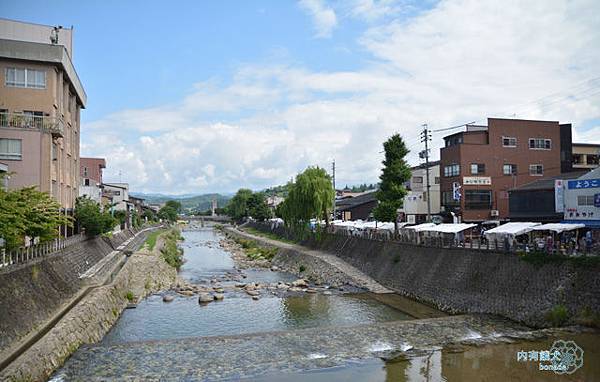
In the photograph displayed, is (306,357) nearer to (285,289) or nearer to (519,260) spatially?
(519,260)

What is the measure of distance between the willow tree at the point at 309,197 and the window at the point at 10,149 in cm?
3031

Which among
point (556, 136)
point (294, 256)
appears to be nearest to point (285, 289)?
→ point (294, 256)

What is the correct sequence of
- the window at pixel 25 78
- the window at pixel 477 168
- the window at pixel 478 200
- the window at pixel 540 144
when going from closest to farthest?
the window at pixel 25 78 → the window at pixel 478 200 → the window at pixel 477 168 → the window at pixel 540 144

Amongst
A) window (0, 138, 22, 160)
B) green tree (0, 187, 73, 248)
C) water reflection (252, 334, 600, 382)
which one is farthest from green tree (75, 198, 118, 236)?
water reflection (252, 334, 600, 382)

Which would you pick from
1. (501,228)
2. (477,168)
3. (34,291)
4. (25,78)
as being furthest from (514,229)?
(25,78)

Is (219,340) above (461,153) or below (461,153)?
below

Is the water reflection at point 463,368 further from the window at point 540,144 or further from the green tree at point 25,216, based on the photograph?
the window at point 540,144

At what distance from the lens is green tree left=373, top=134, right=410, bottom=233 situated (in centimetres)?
4203

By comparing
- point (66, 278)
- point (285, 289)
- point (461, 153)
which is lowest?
point (285, 289)

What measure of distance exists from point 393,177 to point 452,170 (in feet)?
40.1

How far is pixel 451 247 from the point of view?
32500 millimetres

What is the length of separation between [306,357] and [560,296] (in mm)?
13323

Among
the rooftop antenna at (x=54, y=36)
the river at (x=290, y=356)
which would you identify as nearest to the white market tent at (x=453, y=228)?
the river at (x=290, y=356)

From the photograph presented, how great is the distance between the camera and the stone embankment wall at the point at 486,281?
2256 cm
